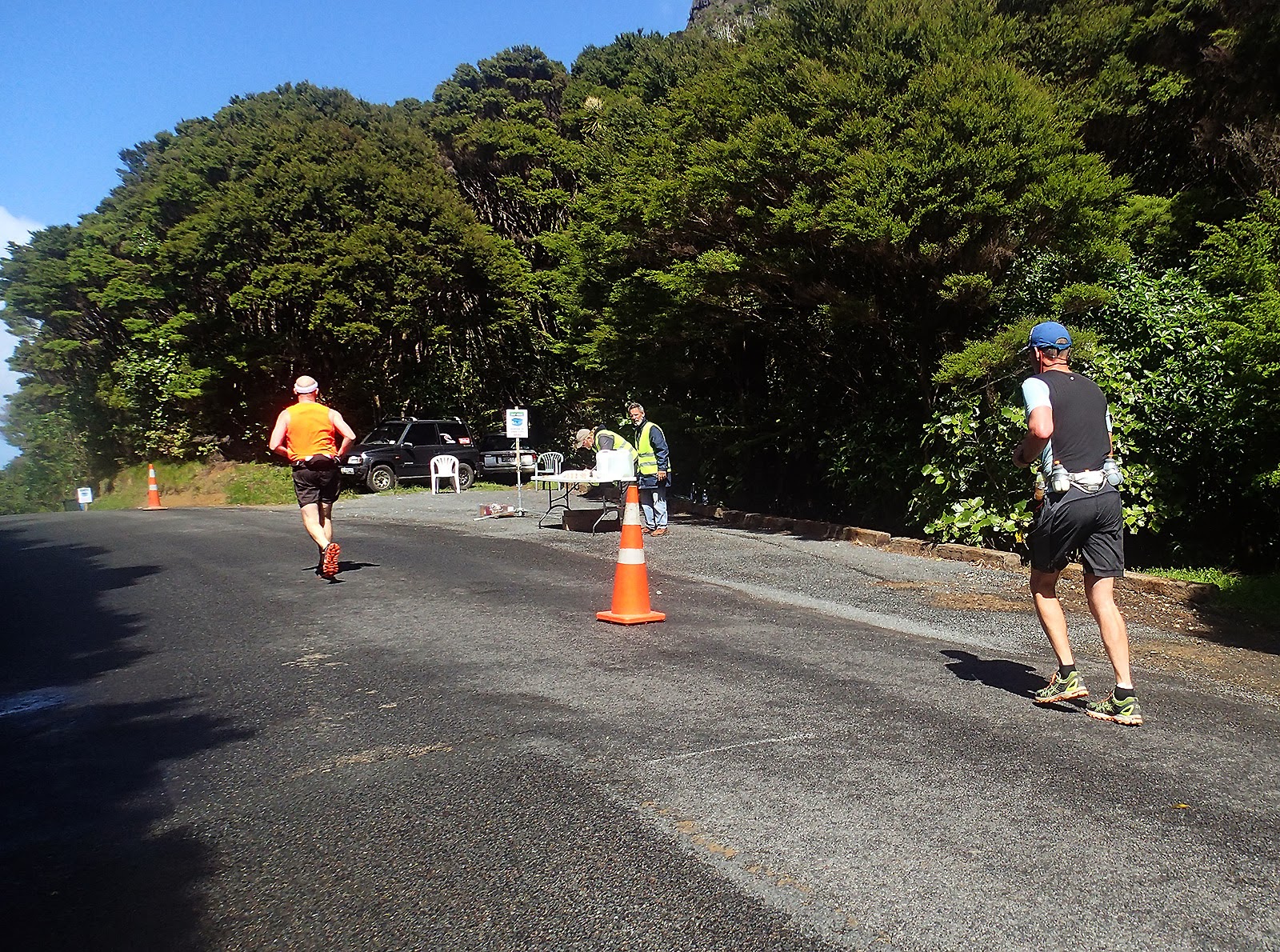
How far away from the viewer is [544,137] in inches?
1372

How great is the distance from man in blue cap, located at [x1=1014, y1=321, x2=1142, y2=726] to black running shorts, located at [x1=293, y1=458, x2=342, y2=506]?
7376mm

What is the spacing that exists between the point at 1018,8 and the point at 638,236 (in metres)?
7.97

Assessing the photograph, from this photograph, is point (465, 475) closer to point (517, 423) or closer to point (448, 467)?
point (448, 467)

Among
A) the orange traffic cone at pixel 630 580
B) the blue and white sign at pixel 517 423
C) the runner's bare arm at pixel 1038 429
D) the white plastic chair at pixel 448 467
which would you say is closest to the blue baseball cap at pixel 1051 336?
the runner's bare arm at pixel 1038 429

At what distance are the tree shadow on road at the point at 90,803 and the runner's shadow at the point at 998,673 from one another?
14.5 ft

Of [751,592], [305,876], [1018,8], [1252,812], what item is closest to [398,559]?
[751,592]

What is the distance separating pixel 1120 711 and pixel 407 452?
25166 mm

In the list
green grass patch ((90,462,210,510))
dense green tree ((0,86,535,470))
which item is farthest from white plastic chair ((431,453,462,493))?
green grass patch ((90,462,210,510))

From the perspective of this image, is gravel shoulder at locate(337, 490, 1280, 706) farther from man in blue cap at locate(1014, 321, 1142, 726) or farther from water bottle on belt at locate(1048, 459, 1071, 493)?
water bottle on belt at locate(1048, 459, 1071, 493)

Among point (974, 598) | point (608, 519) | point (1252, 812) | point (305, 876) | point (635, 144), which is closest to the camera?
point (305, 876)

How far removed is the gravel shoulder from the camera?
25.7ft

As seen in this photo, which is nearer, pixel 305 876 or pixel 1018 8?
pixel 305 876

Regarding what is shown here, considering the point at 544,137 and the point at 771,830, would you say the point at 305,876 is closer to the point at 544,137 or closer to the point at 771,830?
the point at 771,830

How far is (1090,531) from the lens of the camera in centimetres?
573
